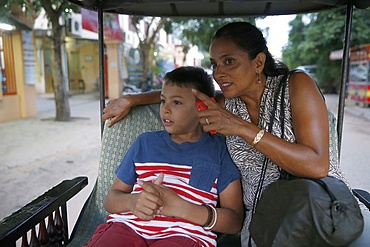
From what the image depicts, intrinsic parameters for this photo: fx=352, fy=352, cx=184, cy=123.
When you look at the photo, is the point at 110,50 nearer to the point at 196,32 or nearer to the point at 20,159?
the point at 196,32

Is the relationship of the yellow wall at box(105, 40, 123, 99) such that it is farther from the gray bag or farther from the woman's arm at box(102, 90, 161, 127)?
the gray bag

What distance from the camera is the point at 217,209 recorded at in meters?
1.65

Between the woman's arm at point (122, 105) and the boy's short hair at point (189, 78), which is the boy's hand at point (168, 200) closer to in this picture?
the boy's short hair at point (189, 78)

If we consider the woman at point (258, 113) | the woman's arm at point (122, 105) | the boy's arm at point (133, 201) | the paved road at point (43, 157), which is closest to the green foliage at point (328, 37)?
the paved road at point (43, 157)

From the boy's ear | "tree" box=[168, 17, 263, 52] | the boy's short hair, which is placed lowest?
the boy's short hair

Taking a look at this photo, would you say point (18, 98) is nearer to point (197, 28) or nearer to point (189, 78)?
point (197, 28)

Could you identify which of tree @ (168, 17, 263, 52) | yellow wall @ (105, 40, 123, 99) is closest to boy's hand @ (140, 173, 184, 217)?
tree @ (168, 17, 263, 52)

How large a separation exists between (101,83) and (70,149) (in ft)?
14.4

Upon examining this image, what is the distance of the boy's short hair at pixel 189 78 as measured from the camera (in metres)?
1.78

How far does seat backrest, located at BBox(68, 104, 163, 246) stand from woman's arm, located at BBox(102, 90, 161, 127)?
40mm

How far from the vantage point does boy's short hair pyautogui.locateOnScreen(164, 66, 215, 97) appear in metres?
1.78

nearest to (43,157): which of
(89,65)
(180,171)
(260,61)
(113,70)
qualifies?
(180,171)

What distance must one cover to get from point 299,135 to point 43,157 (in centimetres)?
523

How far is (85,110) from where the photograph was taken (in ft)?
39.1
